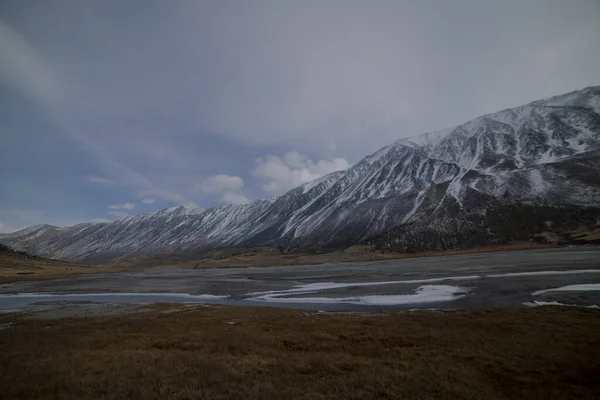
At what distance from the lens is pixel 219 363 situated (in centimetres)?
1825

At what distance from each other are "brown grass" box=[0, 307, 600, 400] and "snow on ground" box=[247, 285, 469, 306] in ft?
39.1

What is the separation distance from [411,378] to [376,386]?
6.19 feet

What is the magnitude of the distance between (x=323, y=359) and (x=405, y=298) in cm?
2881

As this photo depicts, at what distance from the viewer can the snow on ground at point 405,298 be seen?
4228 centimetres

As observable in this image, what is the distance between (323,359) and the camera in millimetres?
18562

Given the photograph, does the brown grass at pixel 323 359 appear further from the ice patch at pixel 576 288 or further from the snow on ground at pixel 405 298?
the ice patch at pixel 576 288

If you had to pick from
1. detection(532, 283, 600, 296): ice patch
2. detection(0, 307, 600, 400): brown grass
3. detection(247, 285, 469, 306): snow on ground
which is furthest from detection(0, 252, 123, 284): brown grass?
detection(532, 283, 600, 296): ice patch

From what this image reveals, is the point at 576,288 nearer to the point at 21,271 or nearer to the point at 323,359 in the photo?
the point at 323,359

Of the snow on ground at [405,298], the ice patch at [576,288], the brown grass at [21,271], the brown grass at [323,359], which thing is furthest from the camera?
the brown grass at [21,271]

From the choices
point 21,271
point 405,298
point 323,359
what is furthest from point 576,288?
point 21,271

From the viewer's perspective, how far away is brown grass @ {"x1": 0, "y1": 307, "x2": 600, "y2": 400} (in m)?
14.3

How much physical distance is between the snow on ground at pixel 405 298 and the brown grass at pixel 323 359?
11.9 meters

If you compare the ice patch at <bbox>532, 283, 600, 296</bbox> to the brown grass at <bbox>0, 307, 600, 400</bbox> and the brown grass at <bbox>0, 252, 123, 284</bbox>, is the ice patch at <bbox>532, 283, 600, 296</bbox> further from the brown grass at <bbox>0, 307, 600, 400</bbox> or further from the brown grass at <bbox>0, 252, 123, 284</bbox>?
the brown grass at <bbox>0, 252, 123, 284</bbox>

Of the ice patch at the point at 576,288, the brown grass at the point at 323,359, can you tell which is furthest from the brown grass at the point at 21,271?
Answer: the ice patch at the point at 576,288
